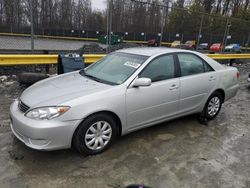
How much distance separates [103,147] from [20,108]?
1294mm

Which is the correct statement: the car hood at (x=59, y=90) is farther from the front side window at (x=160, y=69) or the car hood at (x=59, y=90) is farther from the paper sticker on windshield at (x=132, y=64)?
the front side window at (x=160, y=69)

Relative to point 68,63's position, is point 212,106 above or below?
below

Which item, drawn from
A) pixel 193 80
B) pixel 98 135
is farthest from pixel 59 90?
pixel 193 80

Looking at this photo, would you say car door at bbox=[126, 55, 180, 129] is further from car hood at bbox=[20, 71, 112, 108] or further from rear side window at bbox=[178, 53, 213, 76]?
car hood at bbox=[20, 71, 112, 108]

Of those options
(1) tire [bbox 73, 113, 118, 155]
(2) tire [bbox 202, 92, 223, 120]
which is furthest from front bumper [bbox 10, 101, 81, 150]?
(2) tire [bbox 202, 92, 223, 120]

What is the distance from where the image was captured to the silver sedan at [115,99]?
122 inches

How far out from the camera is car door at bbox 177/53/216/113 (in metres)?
4.34

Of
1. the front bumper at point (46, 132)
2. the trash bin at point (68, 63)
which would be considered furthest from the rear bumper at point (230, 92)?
the trash bin at point (68, 63)

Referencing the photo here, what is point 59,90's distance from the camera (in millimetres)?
3527

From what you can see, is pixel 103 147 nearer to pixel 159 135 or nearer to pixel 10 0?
pixel 159 135

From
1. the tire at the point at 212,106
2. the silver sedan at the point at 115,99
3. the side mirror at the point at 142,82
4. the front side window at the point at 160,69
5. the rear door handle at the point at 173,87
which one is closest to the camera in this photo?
the silver sedan at the point at 115,99

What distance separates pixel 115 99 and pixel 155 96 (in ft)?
2.49

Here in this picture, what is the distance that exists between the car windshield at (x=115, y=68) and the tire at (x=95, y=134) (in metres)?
0.63

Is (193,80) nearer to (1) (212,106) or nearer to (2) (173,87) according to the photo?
(2) (173,87)
